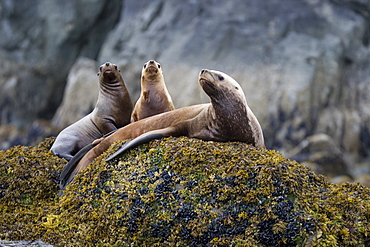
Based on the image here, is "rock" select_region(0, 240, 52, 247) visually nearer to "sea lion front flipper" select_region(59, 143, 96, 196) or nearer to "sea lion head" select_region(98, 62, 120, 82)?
"sea lion front flipper" select_region(59, 143, 96, 196)

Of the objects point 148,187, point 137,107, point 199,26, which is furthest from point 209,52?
point 148,187

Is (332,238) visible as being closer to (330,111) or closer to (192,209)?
(192,209)

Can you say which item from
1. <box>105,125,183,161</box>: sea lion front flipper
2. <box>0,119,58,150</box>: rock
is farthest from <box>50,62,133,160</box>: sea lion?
<box>0,119,58,150</box>: rock

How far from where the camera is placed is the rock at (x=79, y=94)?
21.6m

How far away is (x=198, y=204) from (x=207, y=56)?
53.4 ft

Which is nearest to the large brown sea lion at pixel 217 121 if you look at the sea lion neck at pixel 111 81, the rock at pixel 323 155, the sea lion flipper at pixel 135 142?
the sea lion flipper at pixel 135 142

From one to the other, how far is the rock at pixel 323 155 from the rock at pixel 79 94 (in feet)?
29.0

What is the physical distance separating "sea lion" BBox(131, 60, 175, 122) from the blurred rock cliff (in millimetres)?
10898

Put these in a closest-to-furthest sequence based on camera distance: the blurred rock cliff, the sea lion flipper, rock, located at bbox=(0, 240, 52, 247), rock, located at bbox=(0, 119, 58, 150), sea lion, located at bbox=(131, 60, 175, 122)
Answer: rock, located at bbox=(0, 240, 52, 247), the sea lion flipper, sea lion, located at bbox=(131, 60, 175, 122), the blurred rock cliff, rock, located at bbox=(0, 119, 58, 150)

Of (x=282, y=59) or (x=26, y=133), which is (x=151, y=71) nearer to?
(x=282, y=59)

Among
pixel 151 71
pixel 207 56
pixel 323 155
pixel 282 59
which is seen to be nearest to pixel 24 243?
pixel 151 71

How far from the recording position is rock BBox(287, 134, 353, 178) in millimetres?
17406

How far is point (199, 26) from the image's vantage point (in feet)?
70.5

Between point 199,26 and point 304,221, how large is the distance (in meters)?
17.6
